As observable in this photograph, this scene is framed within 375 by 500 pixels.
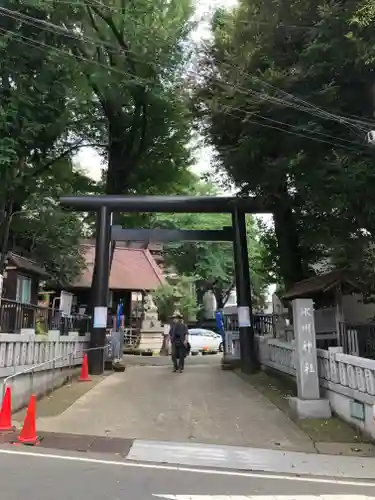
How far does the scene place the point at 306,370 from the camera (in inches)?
378

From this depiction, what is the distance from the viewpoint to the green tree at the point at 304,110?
9.24 meters

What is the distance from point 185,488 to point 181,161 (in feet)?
62.5

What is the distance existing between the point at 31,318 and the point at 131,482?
7646 millimetres

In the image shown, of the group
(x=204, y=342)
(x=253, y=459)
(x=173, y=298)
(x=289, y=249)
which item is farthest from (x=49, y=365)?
(x=204, y=342)

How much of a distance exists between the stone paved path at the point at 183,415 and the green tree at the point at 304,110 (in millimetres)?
3928

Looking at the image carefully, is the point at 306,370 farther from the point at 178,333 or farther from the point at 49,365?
the point at 178,333

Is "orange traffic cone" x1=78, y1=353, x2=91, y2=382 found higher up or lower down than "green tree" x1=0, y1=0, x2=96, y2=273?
lower down

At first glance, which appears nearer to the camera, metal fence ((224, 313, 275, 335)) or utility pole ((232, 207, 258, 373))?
utility pole ((232, 207, 258, 373))

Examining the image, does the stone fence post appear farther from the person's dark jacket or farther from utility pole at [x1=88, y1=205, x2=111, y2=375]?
utility pole at [x1=88, y1=205, x2=111, y2=375]

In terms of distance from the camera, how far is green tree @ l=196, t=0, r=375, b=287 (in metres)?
9.24

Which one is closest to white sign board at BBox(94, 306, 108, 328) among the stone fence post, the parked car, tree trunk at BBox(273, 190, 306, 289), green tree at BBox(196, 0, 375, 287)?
tree trunk at BBox(273, 190, 306, 289)

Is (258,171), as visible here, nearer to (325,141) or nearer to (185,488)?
(325,141)

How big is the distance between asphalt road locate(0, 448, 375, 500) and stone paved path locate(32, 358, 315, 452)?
181cm

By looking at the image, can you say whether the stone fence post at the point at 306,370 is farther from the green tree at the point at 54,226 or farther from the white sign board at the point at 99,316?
the green tree at the point at 54,226
